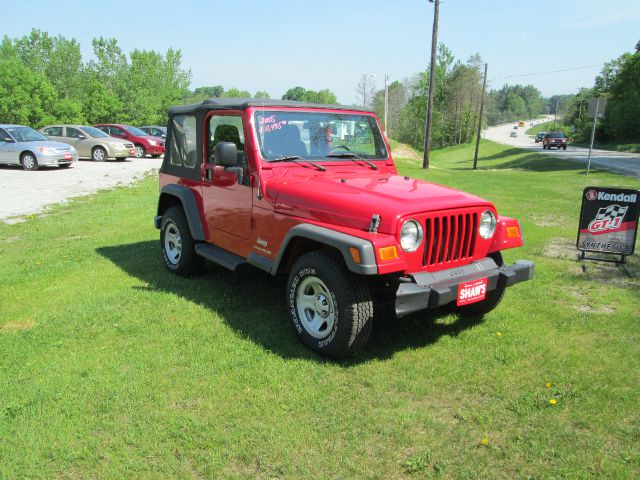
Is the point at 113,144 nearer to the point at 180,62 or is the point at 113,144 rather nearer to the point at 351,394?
the point at 351,394

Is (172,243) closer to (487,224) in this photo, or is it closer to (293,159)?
(293,159)

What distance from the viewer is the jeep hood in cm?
386

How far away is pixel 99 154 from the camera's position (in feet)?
72.7

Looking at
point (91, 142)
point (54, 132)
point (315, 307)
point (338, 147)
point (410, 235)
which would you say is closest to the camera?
point (410, 235)

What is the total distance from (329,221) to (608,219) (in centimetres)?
446

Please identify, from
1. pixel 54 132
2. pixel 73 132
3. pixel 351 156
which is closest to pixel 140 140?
pixel 73 132

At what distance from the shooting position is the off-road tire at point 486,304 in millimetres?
4617

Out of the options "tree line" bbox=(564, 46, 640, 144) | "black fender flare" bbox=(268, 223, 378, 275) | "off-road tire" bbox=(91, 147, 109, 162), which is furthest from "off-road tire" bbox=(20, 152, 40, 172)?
"tree line" bbox=(564, 46, 640, 144)

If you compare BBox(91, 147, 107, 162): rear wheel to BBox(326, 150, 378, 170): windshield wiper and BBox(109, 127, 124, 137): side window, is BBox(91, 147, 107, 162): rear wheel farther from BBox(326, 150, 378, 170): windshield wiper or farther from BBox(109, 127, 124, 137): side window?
BBox(326, 150, 378, 170): windshield wiper

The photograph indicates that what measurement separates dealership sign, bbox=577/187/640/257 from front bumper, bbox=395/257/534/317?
2.85m

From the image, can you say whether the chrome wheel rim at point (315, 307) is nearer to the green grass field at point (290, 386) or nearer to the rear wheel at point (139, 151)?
the green grass field at point (290, 386)

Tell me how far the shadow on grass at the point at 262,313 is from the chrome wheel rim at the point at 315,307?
21 centimetres

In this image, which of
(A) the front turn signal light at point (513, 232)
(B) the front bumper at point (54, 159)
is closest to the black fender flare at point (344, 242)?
(A) the front turn signal light at point (513, 232)

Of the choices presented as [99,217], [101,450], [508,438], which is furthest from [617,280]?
[99,217]
